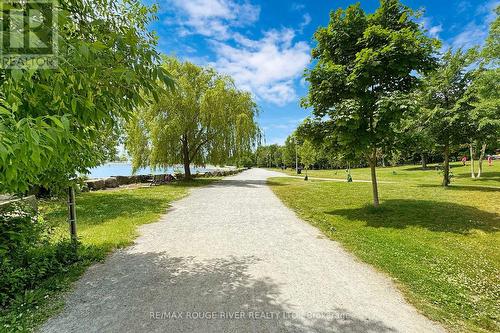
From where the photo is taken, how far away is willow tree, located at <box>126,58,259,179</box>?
71.3 feet

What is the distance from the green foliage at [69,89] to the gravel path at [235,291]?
85.6 inches

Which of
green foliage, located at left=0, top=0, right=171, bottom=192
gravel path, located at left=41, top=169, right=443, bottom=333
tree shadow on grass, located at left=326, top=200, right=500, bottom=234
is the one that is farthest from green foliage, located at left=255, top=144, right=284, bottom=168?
green foliage, located at left=0, top=0, right=171, bottom=192

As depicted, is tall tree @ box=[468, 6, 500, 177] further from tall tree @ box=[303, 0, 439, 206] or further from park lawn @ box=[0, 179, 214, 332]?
park lawn @ box=[0, 179, 214, 332]

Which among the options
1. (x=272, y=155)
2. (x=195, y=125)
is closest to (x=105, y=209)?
(x=195, y=125)

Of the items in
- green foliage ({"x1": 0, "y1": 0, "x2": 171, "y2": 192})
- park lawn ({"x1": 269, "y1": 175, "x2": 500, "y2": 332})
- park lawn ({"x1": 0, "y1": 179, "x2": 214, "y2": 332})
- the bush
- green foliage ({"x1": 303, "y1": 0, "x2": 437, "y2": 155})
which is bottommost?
park lawn ({"x1": 269, "y1": 175, "x2": 500, "y2": 332})

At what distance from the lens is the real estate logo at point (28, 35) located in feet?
6.10

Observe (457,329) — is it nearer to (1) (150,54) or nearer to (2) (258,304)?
(2) (258,304)

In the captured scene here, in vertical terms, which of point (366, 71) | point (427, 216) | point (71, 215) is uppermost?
point (366, 71)

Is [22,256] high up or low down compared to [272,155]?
down

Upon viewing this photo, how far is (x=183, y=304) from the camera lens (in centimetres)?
369

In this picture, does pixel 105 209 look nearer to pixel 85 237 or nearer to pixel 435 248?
pixel 85 237

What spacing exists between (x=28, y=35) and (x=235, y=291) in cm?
399

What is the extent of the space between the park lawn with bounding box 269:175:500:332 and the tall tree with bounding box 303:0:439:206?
2624 millimetres

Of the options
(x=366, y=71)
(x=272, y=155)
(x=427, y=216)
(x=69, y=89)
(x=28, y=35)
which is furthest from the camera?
(x=272, y=155)
